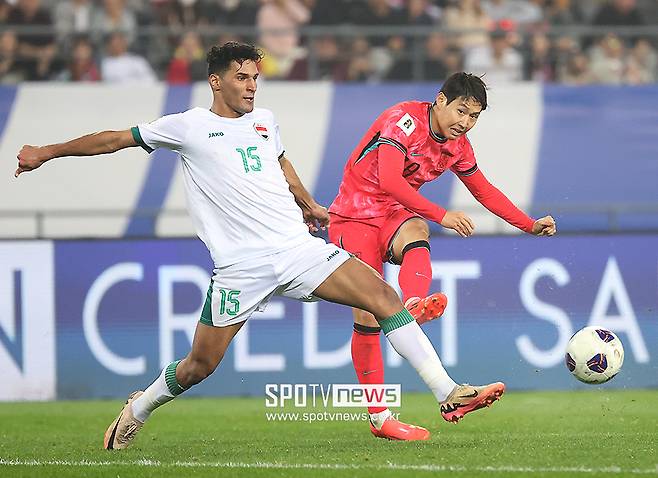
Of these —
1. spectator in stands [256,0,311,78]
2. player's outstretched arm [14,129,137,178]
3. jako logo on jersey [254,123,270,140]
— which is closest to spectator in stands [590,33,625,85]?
spectator in stands [256,0,311,78]

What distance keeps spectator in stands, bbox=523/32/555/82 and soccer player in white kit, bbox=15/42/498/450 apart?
7.78m

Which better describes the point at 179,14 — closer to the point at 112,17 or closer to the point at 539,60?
the point at 112,17

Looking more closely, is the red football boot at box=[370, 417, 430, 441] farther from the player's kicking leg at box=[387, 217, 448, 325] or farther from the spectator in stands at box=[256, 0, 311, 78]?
the spectator in stands at box=[256, 0, 311, 78]

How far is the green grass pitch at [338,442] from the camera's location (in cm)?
678

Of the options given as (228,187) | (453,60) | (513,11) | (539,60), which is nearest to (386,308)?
(228,187)

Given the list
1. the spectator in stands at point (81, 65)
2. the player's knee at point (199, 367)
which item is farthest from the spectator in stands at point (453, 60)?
the player's knee at point (199, 367)

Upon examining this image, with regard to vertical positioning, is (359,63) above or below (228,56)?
above

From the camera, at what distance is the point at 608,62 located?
1506 cm

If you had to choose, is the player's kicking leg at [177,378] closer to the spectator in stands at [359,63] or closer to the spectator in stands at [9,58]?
the spectator in stands at [9,58]

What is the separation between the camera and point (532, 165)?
13.9 metres

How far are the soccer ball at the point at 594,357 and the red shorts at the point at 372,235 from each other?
1328 millimetres

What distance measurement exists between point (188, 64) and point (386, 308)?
7614 millimetres

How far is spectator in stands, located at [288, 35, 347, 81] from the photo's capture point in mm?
14555

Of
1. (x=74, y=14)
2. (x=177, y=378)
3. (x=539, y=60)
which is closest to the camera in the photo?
(x=177, y=378)
